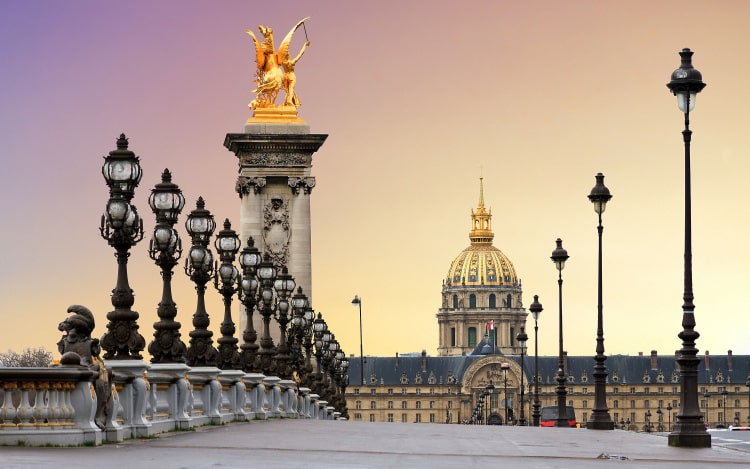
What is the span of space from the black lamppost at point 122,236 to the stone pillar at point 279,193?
76.4 m

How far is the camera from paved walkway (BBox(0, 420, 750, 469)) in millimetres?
23562

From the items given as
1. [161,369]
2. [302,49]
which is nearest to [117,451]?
[161,369]

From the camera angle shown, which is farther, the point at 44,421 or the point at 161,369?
the point at 161,369

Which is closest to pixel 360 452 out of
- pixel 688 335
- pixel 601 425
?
pixel 688 335

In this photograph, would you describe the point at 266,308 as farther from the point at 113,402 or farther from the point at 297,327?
the point at 113,402

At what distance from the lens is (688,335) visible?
36.5 metres

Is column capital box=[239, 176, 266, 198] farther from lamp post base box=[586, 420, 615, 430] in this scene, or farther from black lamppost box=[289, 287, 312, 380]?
lamp post base box=[586, 420, 615, 430]

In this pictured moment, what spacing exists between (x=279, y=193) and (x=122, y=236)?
259 feet

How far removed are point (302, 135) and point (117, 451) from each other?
283 feet

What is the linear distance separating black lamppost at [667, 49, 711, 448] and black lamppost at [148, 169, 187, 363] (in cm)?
999

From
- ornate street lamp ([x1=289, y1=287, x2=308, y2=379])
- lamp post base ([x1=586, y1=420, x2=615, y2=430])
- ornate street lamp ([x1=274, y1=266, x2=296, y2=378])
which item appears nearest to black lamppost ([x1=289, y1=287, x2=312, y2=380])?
ornate street lamp ([x1=289, y1=287, x2=308, y2=379])

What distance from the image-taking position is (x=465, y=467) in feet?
79.7

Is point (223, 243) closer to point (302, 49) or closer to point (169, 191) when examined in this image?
point (169, 191)

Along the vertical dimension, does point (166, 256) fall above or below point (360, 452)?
above
